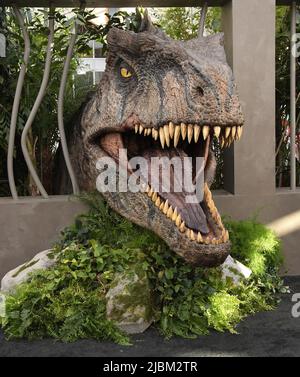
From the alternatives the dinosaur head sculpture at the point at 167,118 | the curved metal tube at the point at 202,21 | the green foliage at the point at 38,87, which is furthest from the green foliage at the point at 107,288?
the curved metal tube at the point at 202,21

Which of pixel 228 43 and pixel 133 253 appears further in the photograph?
pixel 228 43

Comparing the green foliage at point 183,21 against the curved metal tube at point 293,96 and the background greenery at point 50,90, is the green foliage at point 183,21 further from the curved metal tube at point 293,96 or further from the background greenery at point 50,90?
the curved metal tube at point 293,96

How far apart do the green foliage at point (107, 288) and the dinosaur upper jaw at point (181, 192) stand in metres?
0.25

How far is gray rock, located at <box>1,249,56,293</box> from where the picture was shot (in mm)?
4172

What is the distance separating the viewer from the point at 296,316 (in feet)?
13.7

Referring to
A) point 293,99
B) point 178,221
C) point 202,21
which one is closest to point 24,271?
point 178,221

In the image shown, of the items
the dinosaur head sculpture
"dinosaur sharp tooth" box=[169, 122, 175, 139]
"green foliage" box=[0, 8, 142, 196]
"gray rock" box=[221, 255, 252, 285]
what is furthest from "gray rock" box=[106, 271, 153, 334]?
"green foliage" box=[0, 8, 142, 196]

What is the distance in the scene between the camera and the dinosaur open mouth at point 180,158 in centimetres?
361

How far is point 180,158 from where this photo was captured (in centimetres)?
405

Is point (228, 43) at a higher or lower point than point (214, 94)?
higher

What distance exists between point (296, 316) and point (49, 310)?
67.2 inches
